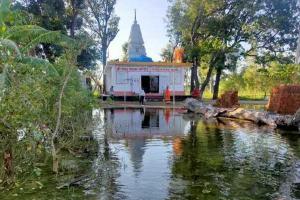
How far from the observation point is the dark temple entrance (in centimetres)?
4169

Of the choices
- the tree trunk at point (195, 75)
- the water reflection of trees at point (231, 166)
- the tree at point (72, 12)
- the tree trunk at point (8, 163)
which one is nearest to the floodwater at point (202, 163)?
the water reflection of trees at point (231, 166)

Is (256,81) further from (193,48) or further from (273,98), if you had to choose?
(273,98)

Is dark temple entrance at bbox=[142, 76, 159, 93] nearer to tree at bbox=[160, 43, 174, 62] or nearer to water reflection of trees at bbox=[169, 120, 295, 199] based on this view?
tree at bbox=[160, 43, 174, 62]

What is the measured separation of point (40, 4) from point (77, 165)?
33649mm

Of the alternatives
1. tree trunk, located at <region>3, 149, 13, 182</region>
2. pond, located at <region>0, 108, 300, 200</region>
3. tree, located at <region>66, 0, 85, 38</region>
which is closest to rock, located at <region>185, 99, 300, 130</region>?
pond, located at <region>0, 108, 300, 200</region>

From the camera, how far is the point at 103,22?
167 feet

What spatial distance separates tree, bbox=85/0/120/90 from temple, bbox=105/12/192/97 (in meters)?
8.74

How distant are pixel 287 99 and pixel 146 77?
20.8 meters

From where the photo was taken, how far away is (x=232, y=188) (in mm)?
8672

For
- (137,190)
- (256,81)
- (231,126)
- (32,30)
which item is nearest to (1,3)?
(32,30)

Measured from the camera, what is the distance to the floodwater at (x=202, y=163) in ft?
27.6

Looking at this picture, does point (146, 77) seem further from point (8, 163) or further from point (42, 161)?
point (8, 163)

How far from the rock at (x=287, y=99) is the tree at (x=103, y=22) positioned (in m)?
28.9

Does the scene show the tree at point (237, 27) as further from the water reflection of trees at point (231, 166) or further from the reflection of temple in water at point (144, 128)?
the water reflection of trees at point (231, 166)
